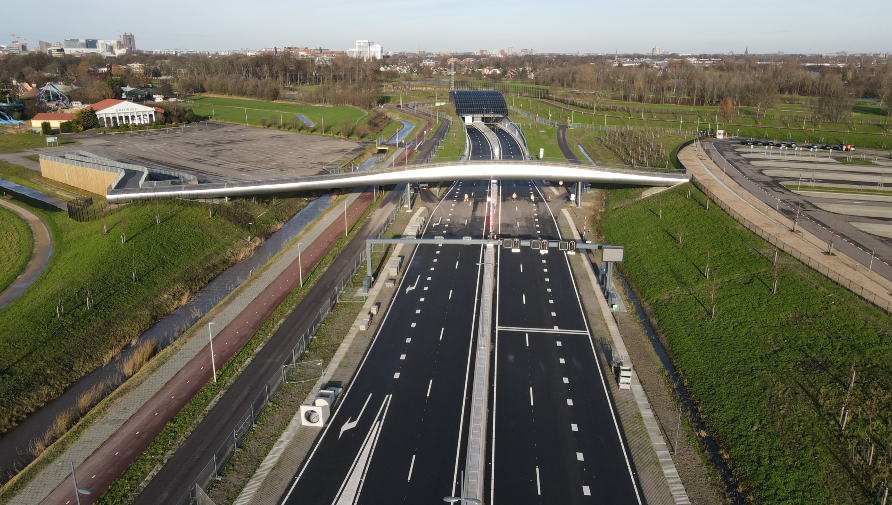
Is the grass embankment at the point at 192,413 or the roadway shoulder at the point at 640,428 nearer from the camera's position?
the grass embankment at the point at 192,413

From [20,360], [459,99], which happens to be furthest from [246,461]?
[459,99]

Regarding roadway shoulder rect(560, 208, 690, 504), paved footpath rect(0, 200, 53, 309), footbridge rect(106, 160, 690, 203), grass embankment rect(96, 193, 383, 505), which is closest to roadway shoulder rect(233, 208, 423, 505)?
grass embankment rect(96, 193, 383, 505)

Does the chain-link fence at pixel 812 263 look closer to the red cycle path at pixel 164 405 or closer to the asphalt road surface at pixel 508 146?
the asphalt road surface at pixel 508 146

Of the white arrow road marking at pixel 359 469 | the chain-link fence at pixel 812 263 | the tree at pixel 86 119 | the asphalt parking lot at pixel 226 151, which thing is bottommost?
the white arrow road marking at pixel 359 469

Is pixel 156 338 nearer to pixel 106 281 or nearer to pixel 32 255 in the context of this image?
pixel 106 281

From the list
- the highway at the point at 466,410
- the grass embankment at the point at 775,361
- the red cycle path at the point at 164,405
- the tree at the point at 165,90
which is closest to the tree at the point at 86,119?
the tree at the point at 165,90

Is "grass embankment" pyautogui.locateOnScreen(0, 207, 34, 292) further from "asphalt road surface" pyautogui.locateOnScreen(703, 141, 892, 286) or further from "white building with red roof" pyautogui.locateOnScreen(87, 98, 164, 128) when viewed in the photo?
"white building with red roof" pyautogui.locateOnScreen(87, 98, 164, 128)

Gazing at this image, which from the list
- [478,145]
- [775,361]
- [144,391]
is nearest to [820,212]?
[775,361]

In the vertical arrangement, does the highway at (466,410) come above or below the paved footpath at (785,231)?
below
